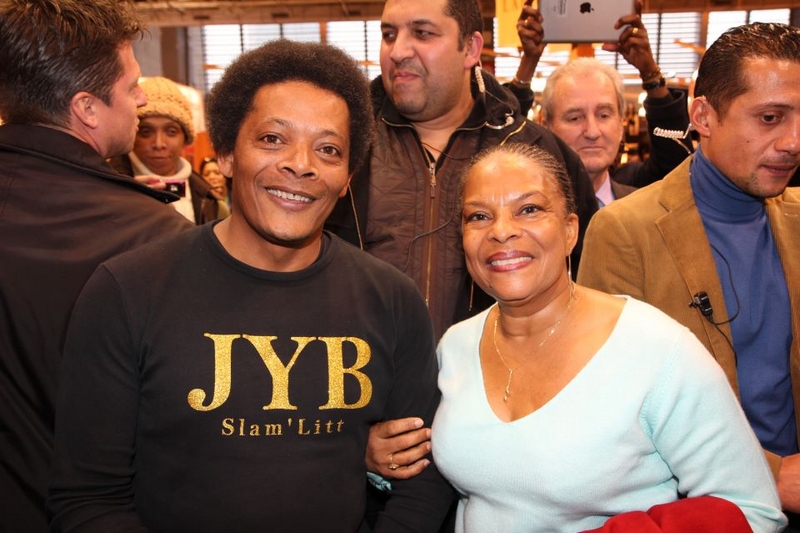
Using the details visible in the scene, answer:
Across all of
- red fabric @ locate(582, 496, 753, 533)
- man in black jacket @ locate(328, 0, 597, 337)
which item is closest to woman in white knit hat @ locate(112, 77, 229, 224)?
man in black jacket @ locate(328, 0, 597, 337)

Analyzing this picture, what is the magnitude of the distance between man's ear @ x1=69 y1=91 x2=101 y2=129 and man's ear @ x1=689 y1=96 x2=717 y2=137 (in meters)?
1.80

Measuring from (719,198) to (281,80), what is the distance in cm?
137

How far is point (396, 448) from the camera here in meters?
1.87

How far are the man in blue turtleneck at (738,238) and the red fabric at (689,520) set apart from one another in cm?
52

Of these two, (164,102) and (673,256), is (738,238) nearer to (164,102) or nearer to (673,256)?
(673,256)

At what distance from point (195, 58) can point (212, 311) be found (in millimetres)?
18145

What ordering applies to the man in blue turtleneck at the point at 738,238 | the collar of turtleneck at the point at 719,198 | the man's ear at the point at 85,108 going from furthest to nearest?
the collar of turtleneck at the point at 719,198 < the man in blue turtleneck at the point at 738,238 < the man's ear at the point at 85,108

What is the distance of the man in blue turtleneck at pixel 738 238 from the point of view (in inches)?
85.1

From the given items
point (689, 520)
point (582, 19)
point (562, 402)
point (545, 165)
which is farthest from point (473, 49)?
point (689, 520)

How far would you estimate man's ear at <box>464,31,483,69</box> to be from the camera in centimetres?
303

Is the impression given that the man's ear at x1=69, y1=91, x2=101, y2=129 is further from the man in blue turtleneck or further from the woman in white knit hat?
the woman in white knit hat

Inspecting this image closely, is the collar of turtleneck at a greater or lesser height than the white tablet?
lesser

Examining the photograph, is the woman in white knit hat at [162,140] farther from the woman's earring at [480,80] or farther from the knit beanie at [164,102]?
the woman's earring at [480,80]

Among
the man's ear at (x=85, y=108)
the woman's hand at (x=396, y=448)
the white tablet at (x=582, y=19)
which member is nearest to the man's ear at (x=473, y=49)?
the white tablet at (x=582, y=19)
